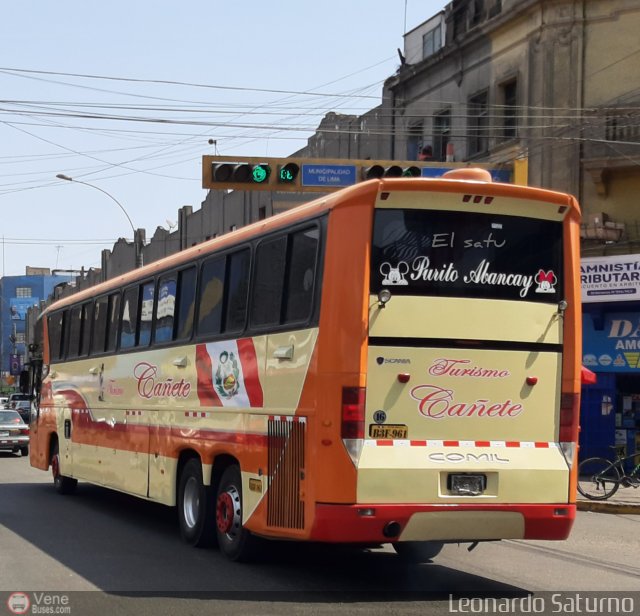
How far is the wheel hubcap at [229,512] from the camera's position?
36.3 ft

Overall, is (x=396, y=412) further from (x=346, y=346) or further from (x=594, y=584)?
(x=594, y=584)

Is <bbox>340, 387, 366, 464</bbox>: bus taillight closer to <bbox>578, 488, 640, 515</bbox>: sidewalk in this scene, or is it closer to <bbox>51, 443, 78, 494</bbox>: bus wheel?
<bbox>578, 488, 640, 515</bbox>: sidewalk

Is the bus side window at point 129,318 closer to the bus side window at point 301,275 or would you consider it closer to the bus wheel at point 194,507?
the bus wheel at point 194,507

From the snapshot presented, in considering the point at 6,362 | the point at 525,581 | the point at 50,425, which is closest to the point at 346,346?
the point at 525,581

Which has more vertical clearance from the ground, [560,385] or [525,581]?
[560,385]

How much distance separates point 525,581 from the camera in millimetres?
10305

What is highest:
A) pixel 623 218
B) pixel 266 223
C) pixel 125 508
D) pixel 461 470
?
pixel 623 218

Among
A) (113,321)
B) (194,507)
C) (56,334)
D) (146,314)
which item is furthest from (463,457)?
(56,334)

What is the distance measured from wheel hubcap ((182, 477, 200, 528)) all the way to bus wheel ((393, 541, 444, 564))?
2237mm

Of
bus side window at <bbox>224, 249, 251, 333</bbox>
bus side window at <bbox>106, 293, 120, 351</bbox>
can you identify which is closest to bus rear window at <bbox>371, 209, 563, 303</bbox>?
bus side window at <bbox>224, 249, 251, 333</bbox>

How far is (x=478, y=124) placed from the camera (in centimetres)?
2952

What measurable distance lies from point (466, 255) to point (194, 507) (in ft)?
15.4

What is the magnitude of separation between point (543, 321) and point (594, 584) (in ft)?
8.19

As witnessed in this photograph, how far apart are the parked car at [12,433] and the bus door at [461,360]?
24.4 metres
